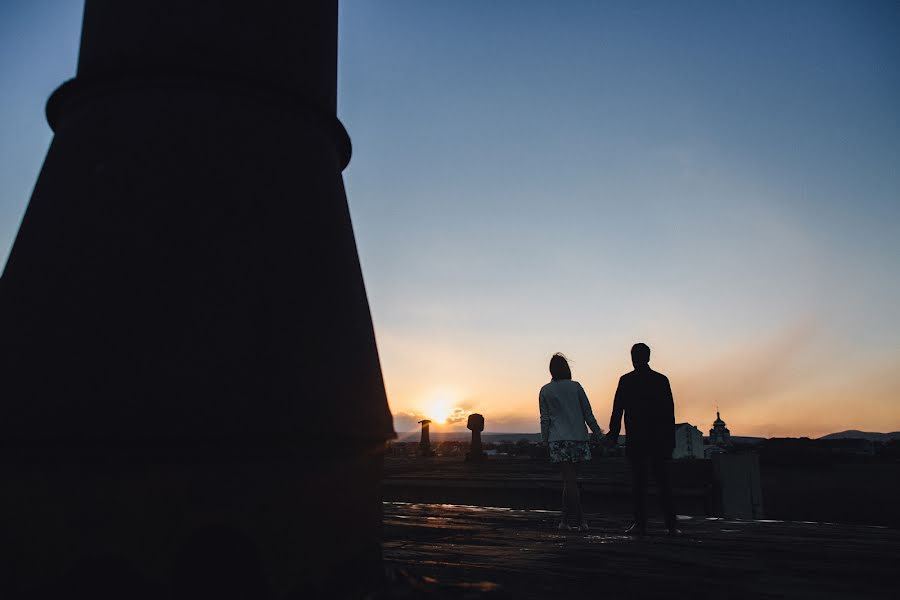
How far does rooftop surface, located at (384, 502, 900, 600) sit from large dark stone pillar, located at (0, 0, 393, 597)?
0.86 metres

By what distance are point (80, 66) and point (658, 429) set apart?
5317 millimetres

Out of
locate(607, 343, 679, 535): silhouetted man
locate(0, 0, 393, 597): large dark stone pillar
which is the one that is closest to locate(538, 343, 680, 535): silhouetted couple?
locate(607, 343, 679, 535): silhouetted man

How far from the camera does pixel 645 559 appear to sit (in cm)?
384

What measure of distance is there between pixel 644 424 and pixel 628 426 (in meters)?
0.16

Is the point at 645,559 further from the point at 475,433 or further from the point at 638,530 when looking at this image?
the point at 475,433

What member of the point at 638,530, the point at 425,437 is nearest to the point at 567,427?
the point at 638,530

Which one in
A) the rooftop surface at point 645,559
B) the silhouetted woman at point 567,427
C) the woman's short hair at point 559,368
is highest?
the woman's short hair at point 559,368

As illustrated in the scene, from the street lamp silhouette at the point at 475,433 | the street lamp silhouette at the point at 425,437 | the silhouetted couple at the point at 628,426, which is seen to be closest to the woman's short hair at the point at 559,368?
the silhouetted couple at the point at 628,426

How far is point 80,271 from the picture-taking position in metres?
2.30

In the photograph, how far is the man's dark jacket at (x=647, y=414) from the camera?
5543mm

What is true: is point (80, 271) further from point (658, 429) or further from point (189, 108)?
point (658, 429)

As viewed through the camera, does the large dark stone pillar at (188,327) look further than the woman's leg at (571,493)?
No

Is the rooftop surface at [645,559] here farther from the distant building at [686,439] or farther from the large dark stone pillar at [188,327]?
the distant building at [686,439]

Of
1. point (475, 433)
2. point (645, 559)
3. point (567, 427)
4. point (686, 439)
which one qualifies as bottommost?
point (645, 559)
